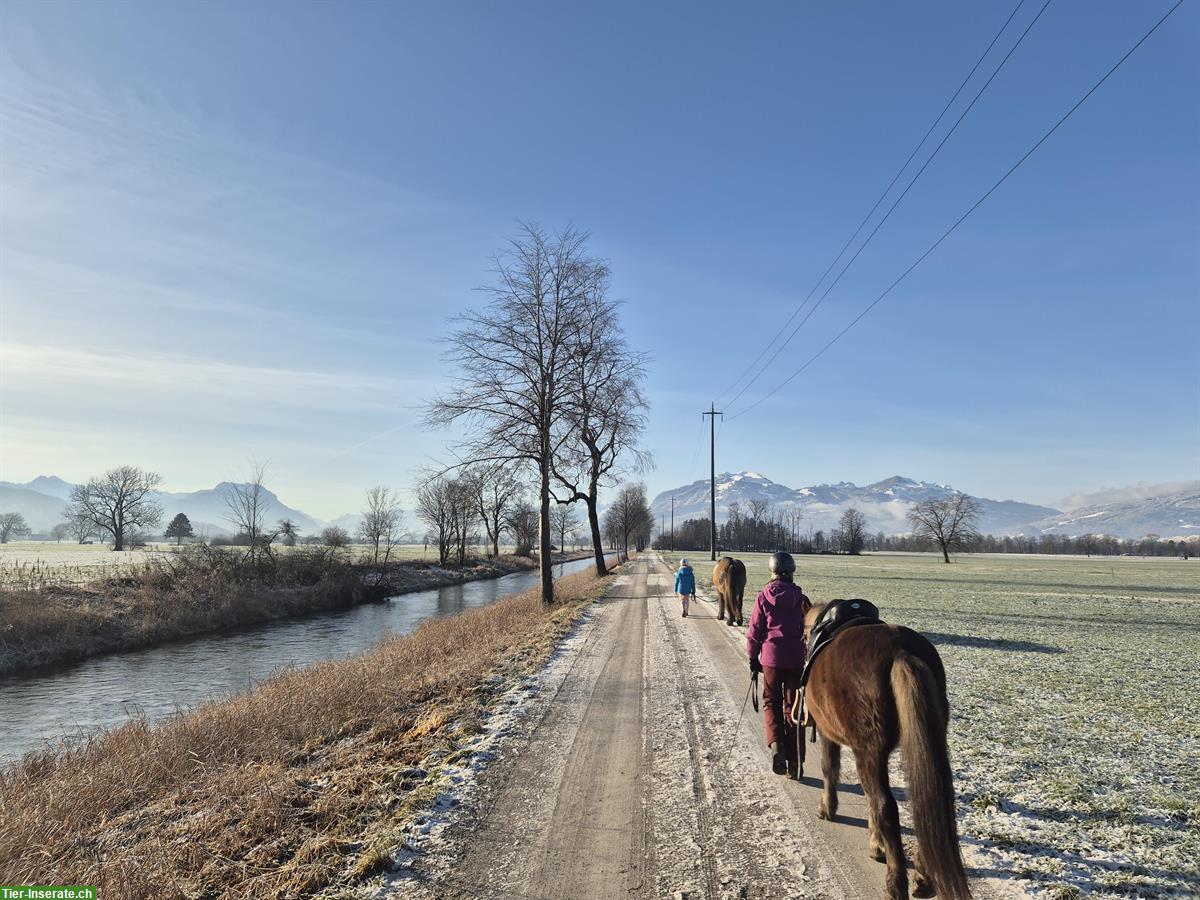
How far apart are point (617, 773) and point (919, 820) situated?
3.18m

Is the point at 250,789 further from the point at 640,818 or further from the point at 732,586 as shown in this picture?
the point at 732,586

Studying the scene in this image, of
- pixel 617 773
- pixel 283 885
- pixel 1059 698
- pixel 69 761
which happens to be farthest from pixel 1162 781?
pixel 69 761

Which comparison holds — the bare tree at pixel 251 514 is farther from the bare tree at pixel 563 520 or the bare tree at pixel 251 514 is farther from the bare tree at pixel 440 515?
the bare tree at pixel 563 520

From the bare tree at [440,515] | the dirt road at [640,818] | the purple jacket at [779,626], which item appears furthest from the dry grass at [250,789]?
the bare tree at [440,515]

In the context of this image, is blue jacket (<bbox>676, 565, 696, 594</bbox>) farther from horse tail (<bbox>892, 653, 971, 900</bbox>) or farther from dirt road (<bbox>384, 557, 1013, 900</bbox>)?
horse tail (<bbox>892, 653, 971, 900</bbox>)

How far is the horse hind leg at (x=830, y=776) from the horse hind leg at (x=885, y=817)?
73 centimetres

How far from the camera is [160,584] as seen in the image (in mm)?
26125

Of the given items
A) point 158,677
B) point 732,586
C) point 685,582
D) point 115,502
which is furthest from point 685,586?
point 115,502

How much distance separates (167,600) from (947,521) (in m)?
75.0

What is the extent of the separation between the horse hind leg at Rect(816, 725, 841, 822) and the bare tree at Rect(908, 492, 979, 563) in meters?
73.3

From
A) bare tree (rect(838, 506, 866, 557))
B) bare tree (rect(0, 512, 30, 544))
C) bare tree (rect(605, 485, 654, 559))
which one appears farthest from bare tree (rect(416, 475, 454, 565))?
bare tree (rect(0, 512, 30, 544))

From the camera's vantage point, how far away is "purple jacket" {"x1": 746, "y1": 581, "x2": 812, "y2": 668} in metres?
5.84

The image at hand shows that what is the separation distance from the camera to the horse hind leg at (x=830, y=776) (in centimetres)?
487

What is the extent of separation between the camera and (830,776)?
4902 millimetres
